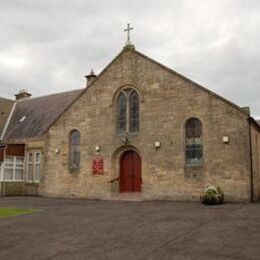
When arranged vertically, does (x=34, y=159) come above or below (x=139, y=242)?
above

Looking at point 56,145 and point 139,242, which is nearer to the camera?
point 139,242

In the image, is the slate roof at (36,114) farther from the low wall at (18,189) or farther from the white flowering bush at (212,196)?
the white flowering bush at (212,196)

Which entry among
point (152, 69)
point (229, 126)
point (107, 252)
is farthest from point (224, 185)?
point (107, 252)

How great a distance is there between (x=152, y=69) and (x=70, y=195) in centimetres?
904

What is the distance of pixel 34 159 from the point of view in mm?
28188

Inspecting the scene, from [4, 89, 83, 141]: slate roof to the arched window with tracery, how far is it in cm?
716

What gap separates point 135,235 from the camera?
10.3 meters

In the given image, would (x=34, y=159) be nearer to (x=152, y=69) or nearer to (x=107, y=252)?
(x=152, y=69)

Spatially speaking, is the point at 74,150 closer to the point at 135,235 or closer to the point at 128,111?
the point at 128,111

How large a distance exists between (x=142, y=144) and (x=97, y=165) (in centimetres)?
324

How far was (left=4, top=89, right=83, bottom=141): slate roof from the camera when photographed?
30109mm

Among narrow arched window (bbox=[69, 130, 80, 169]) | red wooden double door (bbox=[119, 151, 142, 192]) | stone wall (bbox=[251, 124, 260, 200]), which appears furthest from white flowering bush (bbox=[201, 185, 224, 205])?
narrow arched window (bbox=[69, 130, 80, 169])

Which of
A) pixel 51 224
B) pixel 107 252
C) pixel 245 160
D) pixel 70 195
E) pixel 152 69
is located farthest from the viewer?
pixel 70 195

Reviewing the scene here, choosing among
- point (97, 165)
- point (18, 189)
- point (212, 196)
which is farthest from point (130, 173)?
point (18, 189)
